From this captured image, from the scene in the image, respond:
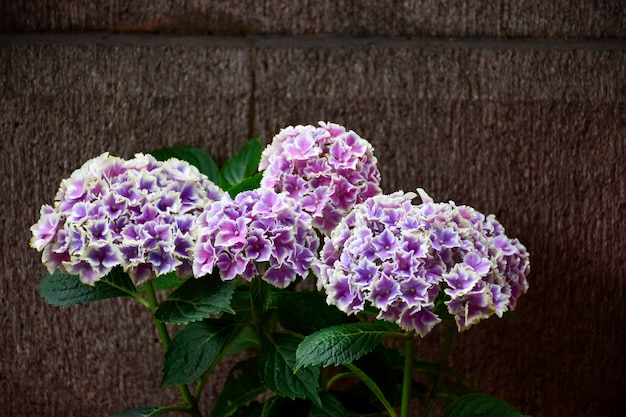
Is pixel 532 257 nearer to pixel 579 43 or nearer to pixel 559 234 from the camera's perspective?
pixel 559 234

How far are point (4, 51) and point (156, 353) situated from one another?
616 mm

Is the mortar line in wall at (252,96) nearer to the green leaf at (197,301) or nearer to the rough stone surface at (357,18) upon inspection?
the rough stone surface at (357,18)

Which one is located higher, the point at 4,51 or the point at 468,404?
the point at 4,51

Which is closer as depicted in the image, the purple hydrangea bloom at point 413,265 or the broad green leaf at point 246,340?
the purple hydrangea bloom at point 413,265

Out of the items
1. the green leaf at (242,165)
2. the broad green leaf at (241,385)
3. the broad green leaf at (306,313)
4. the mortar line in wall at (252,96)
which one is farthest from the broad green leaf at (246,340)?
the mortar line in wall at (252,96)

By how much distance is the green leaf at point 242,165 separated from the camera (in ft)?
4.12

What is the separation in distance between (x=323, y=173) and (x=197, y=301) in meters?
0.24

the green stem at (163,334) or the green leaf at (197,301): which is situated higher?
the green leaf at (197,301)

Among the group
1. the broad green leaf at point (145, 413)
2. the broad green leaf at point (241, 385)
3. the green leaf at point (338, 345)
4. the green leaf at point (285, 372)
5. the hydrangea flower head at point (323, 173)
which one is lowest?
the broad green leaf at point (241, 385)

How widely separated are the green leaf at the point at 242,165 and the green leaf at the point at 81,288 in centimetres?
28

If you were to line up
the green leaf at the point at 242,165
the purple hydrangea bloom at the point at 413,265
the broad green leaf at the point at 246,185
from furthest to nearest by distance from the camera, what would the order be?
1. the green leaf at the point at 242,165
2. the broad green leaf at the point at 246,185
3. the purple hydrangea bloom at the point at 413,265

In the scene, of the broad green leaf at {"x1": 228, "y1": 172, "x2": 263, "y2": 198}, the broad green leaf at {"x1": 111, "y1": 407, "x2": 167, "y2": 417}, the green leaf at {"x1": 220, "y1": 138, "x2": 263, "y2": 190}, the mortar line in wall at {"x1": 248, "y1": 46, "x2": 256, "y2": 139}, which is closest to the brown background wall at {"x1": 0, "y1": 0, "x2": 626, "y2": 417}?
the mortar line in wall at {"x1": 248, "y1": 46, "x2": 256, "y2": 139}

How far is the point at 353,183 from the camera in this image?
105 cm

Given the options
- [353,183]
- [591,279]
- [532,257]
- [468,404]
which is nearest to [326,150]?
[353,183]
